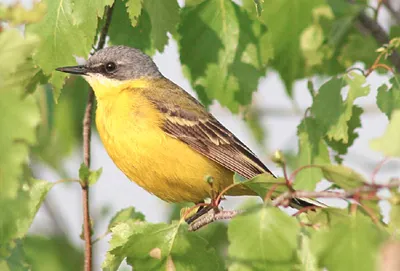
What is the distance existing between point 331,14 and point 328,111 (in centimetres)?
157

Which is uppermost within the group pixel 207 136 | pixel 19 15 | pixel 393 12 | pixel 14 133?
pixel 393 12

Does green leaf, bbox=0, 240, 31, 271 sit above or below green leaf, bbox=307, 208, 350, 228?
above

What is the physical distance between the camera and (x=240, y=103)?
632 cm

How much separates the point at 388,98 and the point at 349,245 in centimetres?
221

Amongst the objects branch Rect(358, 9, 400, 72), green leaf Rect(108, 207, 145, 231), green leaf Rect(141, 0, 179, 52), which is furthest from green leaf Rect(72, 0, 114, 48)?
branch Rect(358, 9, 400, 72)

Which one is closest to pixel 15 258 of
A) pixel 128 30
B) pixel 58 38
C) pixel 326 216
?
pixel 58 38

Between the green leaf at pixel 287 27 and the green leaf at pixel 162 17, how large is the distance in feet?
3.50

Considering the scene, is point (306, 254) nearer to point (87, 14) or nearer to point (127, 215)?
point (87, 14)

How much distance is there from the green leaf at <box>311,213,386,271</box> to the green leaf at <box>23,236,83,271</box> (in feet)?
20.1

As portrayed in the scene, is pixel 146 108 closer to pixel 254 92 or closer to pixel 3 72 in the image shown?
pixel 254 92

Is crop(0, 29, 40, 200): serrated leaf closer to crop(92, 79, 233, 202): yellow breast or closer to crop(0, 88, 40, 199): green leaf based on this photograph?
crop(0, 88, 40, 199): green leaf

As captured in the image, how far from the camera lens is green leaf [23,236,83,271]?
9.38 metres

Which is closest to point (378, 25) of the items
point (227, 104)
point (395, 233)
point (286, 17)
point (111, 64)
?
point (286, 17)

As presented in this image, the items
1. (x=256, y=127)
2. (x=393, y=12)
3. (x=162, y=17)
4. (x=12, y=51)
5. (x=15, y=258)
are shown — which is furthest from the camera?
(x=256, y=127)
